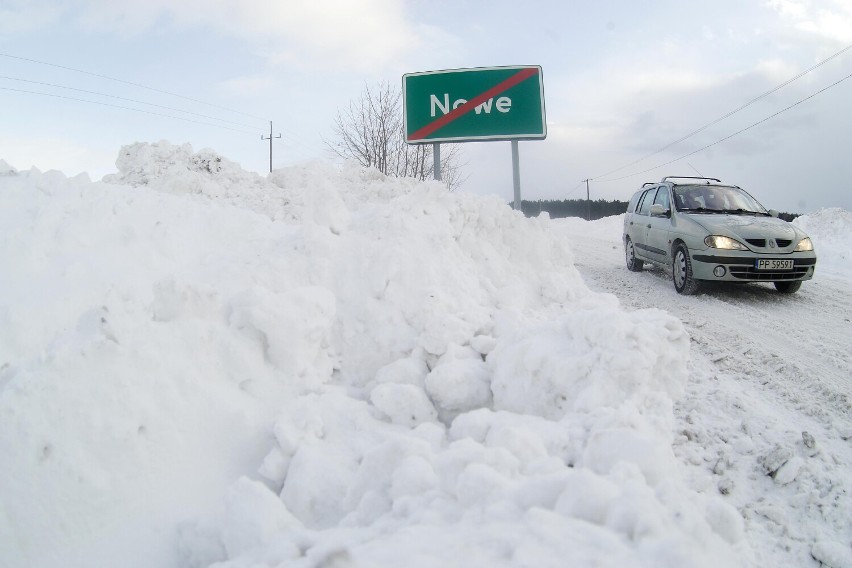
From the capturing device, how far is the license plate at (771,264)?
7.33 m

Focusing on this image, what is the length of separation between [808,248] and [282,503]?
854 cm

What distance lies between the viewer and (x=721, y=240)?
7.45 meters

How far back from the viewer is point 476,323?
3855 millimetres

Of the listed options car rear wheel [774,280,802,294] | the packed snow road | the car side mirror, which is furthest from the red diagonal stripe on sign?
car rear wheel [774,280,802,294]

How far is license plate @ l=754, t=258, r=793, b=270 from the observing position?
7.33 metres

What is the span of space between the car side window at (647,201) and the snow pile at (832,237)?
12.8ft

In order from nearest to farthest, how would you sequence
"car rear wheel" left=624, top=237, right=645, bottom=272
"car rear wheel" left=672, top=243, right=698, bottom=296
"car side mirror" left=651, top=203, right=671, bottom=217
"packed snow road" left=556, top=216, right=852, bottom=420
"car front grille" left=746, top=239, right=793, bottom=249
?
"packed snow road" left=556, top=216, right=852, bottom=420 → "car front grille" left=746, top=239, right=793, bottom=249 → "car rear wheel" left=672, top=243, right=698, bottom=296 → "car side mirror" left=651, top=203, right=671, bottom=217 → "car rear wheel" left=624, top=237, right=645, bottom=272

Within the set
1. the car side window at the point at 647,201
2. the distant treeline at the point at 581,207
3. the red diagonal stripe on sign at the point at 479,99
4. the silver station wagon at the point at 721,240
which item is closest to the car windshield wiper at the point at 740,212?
the silver station wagon at the point at 721,240

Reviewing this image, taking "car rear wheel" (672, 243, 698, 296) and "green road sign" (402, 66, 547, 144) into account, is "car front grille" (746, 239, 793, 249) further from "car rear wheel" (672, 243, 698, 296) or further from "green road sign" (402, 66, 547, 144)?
"green road sign" (402, 66, 547, 144)

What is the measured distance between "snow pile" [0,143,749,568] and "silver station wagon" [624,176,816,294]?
3689 millimetres

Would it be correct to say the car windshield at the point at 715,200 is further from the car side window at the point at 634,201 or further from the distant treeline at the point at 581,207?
the distant treeline at the point at 581,207

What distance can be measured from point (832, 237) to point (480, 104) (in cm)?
1220

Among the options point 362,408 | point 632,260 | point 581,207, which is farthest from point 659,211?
point 581,207

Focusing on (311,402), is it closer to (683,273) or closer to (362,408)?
(362,408)
